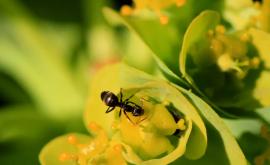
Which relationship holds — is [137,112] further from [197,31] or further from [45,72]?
[45,72]

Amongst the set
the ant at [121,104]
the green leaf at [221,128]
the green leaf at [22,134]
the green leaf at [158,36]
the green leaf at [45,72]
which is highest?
the green leaf at [45,72]

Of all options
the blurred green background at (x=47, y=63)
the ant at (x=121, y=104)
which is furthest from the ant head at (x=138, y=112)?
the blurred green background at (x=47, y=63)

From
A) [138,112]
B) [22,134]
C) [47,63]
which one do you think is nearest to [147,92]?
[138,112]

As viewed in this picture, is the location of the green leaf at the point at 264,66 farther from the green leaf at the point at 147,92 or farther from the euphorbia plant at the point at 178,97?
the green leaf at the point at 147,92

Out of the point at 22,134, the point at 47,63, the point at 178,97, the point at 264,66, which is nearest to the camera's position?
the point at 178,97

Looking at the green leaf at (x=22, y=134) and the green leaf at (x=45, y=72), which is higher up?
the green leaf at (x=45, y=72)

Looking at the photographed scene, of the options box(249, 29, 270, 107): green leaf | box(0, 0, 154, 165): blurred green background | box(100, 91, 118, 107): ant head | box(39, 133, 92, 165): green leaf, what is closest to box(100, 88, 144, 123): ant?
box(100, 91, 118, 107): ant head

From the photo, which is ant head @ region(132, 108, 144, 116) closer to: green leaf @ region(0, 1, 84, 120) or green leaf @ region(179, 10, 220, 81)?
green leaf @ region(179, 10, 220, 81)
